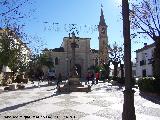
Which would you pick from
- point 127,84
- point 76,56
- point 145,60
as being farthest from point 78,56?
point 127,84

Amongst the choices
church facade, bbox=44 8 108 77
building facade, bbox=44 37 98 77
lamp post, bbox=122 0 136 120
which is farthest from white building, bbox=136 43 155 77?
lamp post, bbox=122 0 136 120

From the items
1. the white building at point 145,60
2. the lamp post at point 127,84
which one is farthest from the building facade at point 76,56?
the lamp post at point 127,84

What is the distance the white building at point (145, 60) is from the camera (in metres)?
50.0

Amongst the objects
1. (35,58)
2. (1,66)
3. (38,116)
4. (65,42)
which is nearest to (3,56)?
(1,66)

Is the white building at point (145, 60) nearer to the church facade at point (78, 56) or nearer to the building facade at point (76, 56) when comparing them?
the church facade at point (78, 56)

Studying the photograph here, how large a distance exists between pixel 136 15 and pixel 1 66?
1628 centimetres

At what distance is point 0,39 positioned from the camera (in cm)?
3453

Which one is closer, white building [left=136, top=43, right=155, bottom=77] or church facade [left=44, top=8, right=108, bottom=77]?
white building [left=136, top=43, right=155, bottom=77]

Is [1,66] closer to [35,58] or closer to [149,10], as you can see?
[149,10]

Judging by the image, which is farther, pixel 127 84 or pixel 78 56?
pixel 78 56

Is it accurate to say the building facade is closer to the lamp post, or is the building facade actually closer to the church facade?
the church facade

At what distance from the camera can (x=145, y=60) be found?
52.8 meters

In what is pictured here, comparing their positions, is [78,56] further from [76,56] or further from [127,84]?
[127,84]

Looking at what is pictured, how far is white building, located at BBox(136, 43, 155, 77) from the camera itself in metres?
50.0
